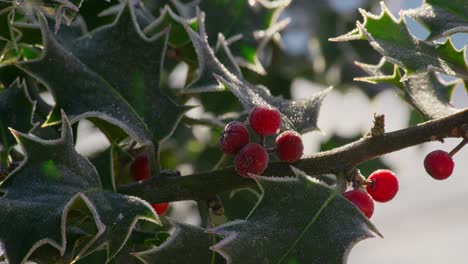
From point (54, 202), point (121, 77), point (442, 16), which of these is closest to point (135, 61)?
point (121, 77)

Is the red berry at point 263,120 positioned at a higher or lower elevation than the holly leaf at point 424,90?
higher

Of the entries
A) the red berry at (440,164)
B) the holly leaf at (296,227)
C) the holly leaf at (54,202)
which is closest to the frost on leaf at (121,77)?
the holly leaf at (54,202)

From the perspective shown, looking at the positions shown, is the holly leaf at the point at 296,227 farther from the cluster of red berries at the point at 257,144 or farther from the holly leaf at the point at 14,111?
the holly leaf at the point at 14,111

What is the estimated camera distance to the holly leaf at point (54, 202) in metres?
0.84

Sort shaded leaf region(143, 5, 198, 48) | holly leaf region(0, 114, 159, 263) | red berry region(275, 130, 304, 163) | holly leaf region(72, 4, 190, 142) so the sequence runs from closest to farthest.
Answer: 1. holly leaf region(0, 114, 159, 263)
2. red berry region(275, 130, 304, 163)
3. holly leaf region(72, 4, 190, 142)
4. shaded leaf region(143, 5, 198, 48)

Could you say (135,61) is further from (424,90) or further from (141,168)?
(424,90)

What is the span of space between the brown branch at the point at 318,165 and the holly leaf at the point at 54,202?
0.09m

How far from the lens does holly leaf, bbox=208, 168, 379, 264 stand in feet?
A: 2.76

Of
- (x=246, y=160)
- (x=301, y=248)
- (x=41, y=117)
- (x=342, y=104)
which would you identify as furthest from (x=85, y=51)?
(x=342, y=104)

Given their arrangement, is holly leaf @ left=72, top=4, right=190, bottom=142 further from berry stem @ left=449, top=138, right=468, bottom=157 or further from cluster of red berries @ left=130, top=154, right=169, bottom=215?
berry stem @ left=449, top=138, right=468, bottom=157

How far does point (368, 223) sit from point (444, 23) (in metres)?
0.27

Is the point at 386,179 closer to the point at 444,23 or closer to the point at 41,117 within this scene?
the point at 444,23

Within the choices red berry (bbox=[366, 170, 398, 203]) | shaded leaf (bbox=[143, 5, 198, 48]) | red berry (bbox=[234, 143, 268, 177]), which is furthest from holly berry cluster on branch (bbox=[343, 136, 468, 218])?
shaded leaf (bbox=[143, 5, 198, 48])

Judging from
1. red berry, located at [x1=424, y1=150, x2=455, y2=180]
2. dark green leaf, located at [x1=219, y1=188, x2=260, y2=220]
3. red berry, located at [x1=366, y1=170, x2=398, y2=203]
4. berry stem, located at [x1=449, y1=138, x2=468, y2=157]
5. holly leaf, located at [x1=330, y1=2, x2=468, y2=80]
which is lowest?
dark green leaf, located at [x1=219, y1=188, x2=260, y2=220]
